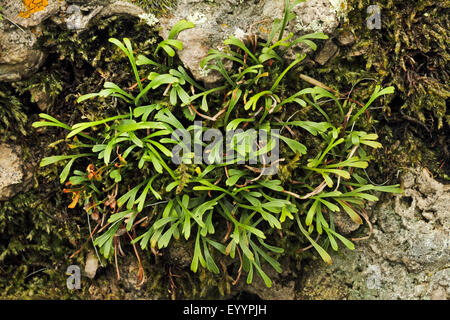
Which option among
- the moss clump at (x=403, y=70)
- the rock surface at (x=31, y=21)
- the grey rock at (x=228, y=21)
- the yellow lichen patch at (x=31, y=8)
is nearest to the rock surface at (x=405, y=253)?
the moss clump at (x=403, y=70)

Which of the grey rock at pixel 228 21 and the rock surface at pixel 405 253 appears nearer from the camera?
the grey rock at pixel 228 21

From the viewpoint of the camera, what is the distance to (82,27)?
229cm

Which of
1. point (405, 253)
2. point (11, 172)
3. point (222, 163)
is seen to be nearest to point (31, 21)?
point (11, 172)

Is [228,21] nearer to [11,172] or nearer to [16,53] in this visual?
[16,53]

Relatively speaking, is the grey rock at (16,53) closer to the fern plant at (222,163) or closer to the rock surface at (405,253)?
the fern plant at (222,163)

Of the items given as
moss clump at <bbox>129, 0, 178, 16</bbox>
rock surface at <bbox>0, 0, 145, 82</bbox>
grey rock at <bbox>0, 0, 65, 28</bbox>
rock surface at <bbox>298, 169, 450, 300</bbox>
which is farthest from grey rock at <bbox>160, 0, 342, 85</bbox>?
rock surface at <bbox>298, 169, 450, 300</bbox>

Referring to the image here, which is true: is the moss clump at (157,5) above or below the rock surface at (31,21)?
above

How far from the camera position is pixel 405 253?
7.93 feet

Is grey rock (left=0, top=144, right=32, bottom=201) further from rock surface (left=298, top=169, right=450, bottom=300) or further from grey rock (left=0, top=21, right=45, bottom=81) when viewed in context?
rock surface (left=298, top=169, right=450, bottom=300)

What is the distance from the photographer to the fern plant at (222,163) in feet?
7.23

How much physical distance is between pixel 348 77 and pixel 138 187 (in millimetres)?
1500

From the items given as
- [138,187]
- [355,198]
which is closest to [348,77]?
[355,198]

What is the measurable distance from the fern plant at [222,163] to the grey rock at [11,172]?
26 cm

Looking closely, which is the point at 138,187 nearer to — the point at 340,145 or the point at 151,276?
the point at 151,276
